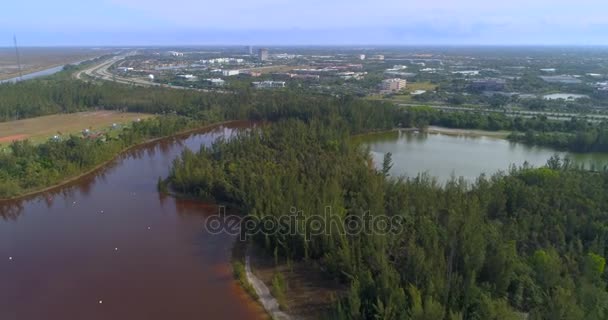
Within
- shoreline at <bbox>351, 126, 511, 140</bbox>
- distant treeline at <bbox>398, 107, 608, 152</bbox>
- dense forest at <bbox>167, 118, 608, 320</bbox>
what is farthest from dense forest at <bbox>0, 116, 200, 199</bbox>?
distant treeline at <bbox>398, 107, 608, 152</bbox>

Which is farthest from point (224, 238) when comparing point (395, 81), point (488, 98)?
point (395, 81)

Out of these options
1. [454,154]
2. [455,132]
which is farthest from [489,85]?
[454,154]

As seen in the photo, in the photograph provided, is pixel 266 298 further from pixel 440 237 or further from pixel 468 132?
pixel 468 132

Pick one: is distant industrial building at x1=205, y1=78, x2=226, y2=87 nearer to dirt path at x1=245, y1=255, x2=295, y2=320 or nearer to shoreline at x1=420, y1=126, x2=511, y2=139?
shoreline at x1=420, y1=126, x2=511, y2=139

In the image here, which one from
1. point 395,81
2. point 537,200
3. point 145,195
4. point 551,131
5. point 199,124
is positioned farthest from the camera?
point 395,81

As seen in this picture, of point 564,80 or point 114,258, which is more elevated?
point 564,80

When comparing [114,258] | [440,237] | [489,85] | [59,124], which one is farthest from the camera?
[489,85]

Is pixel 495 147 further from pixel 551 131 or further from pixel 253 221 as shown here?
pixel 253 221

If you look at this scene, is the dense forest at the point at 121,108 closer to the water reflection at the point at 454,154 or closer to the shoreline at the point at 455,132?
the shoreline at the point at 455,132
